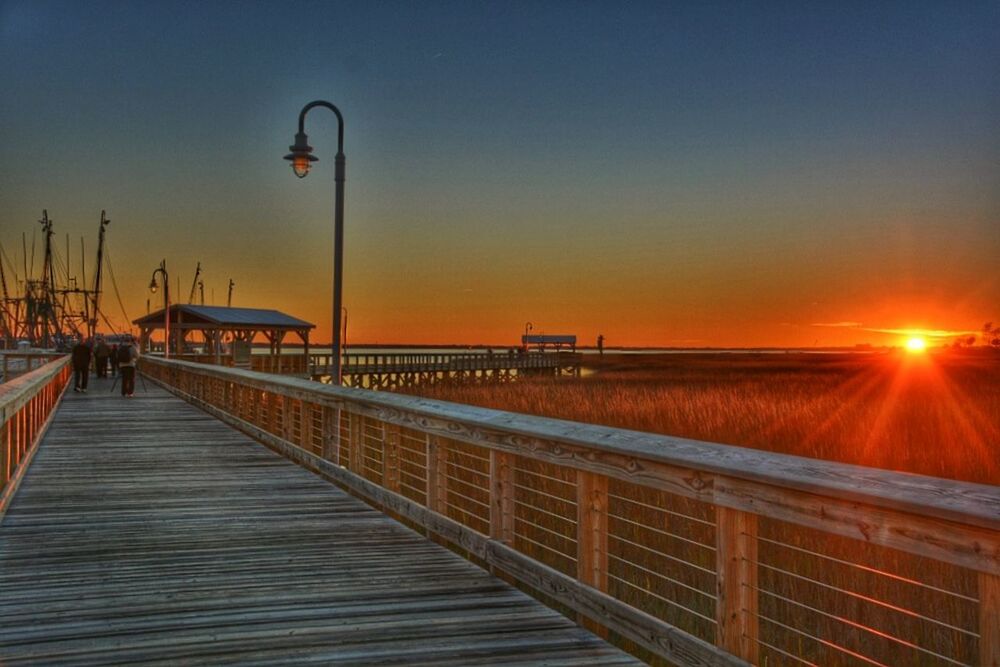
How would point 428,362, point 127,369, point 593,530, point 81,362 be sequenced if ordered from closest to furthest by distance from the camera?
1. point 593,530
2. point 127,369
3. point 81,362
4. point 428,362

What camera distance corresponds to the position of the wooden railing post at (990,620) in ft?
7.67

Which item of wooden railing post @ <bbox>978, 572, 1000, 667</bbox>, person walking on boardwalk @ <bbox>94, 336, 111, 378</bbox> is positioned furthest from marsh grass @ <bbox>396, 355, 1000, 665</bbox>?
person walking on boardwalk @ <bbox>94, 336, 111, 378</bbox>

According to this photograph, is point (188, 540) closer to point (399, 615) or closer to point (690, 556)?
point (399, 615)

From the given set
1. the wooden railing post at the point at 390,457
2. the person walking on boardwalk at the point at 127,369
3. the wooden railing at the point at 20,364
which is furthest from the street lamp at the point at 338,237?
the wooden railing at the point at 20,364

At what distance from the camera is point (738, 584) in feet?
10.9

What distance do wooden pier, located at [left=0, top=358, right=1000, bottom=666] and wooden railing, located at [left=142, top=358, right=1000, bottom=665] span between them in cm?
1

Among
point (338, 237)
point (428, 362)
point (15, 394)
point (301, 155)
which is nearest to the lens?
point (15, 394)

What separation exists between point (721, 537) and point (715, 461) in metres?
0.31

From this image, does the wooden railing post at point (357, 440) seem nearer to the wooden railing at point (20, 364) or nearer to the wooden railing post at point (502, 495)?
the wooden railing post at point (502, 495)

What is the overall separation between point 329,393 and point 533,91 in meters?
12.6

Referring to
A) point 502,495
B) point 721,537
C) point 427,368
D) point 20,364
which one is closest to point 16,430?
point 502,495

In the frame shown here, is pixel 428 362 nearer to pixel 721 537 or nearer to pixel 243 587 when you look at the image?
pixel 243 587

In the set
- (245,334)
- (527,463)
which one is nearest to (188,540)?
(527,463)

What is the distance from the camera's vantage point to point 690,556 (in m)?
7.23
